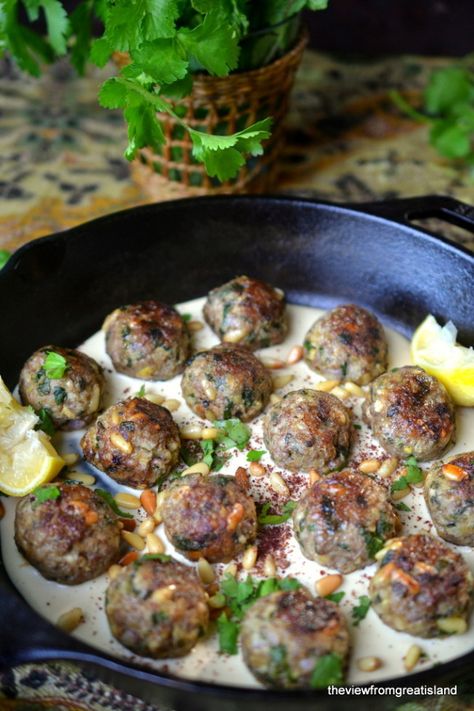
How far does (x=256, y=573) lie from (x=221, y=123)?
2.25 meters

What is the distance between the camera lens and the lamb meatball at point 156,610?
2523 mm

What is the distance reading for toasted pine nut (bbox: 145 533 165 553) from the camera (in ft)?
9.55

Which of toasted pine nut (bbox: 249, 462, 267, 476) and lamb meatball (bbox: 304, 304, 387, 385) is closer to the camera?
toasted pine nut (bbox: 249, 462, 267, 476)

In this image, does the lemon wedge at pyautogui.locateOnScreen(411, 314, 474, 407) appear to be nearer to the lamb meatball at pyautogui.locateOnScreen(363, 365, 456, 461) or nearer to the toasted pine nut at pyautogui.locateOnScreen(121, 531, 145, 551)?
the lamb meatball at pyautogui.locateOnScreen(363, 365, 456, 461)

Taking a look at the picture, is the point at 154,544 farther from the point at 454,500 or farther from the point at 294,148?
the point at 294,148

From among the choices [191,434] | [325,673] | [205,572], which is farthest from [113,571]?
[325,673]

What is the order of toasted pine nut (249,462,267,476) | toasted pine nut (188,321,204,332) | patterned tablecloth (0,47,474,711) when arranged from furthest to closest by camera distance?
1. patterned tablecloth (0,47,474,711)
2. toasted pine nut (188,321,204,332)
3. toasted pine nut (249,462,267,476)

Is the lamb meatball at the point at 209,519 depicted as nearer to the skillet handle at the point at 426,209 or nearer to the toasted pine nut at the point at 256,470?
the toasted pine nut at the point at 256,470

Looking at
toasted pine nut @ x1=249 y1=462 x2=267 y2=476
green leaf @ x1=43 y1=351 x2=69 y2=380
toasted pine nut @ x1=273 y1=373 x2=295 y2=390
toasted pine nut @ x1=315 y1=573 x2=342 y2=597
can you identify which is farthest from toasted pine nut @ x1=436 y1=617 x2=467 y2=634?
green leaf @ x1=43 y1=351 x2=69 y2=380

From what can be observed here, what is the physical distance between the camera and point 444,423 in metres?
3.23

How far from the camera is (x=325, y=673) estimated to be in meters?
2.41

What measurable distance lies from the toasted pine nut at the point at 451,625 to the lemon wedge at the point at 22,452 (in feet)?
4.63

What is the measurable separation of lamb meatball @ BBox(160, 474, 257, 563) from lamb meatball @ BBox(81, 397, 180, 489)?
0.23m

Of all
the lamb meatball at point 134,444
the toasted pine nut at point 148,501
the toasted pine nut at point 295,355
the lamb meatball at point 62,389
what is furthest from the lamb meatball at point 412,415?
the lamb meatball at point 62,389
